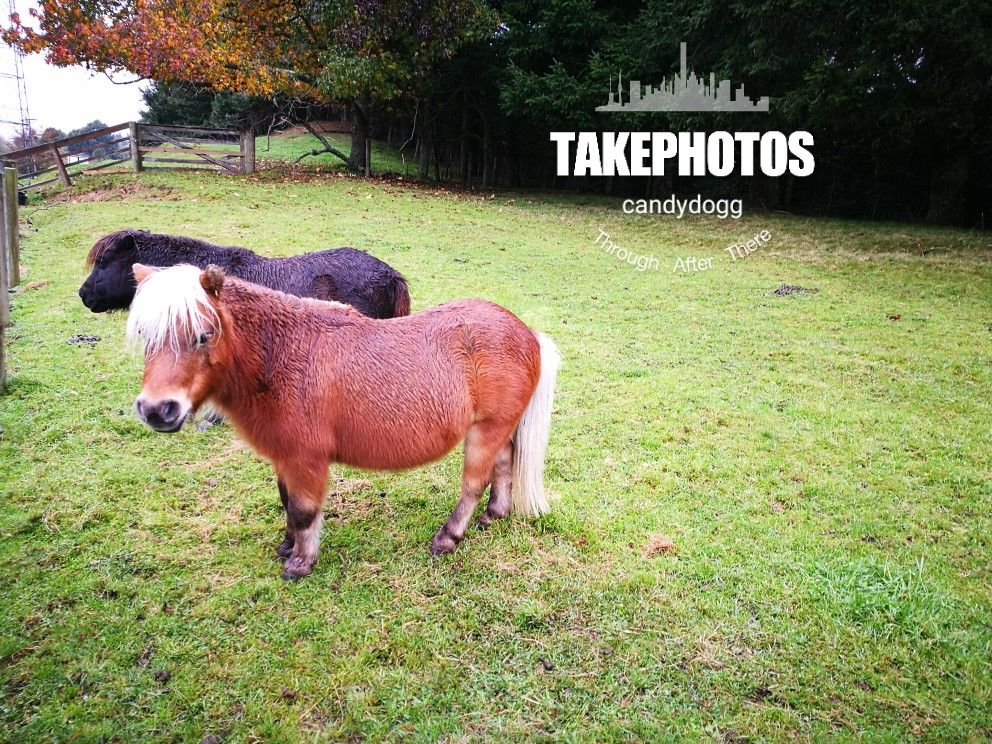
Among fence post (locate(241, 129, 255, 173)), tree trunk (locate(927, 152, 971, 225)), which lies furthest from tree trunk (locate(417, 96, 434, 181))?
tree trunk (locate(927, 152, 971, 225))

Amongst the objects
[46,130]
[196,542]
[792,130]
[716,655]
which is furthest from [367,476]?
[46,130]

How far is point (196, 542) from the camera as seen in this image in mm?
3643

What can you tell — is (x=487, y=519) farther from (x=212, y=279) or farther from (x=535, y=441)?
(x=212, y=279)

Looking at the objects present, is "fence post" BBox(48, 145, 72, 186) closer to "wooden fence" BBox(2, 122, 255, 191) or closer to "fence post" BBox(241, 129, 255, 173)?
"wooden fence" BBox(2, 122, 255, 191)

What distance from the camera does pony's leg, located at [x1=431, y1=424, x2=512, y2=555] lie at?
3441 millimetres

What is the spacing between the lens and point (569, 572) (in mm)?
3441

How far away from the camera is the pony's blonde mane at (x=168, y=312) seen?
8.25 feet

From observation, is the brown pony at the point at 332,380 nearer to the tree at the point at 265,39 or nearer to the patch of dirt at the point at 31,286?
the patch of dirt at the point at 31,286

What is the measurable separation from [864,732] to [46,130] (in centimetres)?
3415

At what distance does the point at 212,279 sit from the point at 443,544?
208 cm

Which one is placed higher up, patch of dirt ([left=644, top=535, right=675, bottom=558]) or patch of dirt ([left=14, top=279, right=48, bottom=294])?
patch of dirt ([left=14, top=279, right=48, bottom=294])

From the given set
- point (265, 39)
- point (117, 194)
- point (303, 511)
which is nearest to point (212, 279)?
point (303, 511)

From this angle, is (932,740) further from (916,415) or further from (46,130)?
(46,130)

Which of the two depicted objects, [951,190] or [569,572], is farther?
[951,190]
